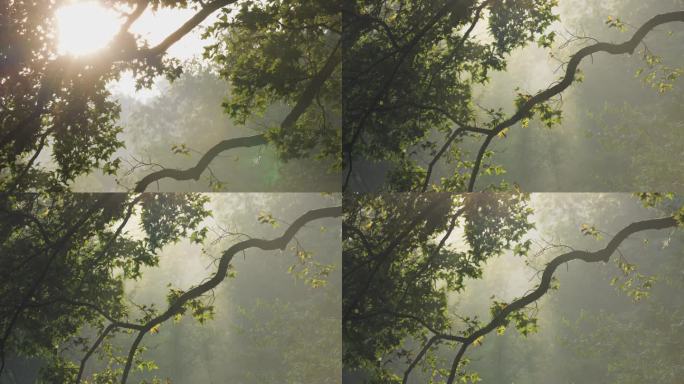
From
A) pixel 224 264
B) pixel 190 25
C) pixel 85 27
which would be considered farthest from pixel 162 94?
pixel 224 264

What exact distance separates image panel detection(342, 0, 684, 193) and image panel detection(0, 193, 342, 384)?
2.02 ft

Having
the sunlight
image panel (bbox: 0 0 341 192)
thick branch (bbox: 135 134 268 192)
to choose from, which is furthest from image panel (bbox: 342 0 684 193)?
the sunlight

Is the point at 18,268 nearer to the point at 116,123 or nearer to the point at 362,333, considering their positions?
the point at 116,123

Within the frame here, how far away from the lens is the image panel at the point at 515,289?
3924mm

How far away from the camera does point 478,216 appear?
13.7 feet

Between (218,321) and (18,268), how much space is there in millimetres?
1308

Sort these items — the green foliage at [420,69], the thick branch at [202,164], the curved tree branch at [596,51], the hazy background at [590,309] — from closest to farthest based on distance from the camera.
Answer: the hazy background at [590,309] → the curved tree branch at [596,51] → the green foliage at [420,69] → the thick branch at [202,164]

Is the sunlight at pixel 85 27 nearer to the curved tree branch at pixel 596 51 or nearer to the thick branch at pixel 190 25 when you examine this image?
the thick branch at pixel 190 25

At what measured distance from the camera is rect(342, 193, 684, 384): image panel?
3.92m

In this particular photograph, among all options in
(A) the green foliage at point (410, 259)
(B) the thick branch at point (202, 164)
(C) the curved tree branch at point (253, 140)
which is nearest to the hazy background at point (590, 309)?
(A) the green foliage at point (410, 259)

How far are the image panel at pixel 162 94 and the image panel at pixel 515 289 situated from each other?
2.21ft

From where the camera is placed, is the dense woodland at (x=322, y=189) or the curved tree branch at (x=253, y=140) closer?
the dense woodland at (x=322, y=189)

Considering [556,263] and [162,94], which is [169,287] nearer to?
[162,94]

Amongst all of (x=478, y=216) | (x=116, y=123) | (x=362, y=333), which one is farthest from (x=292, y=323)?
(x=116, y=123)
